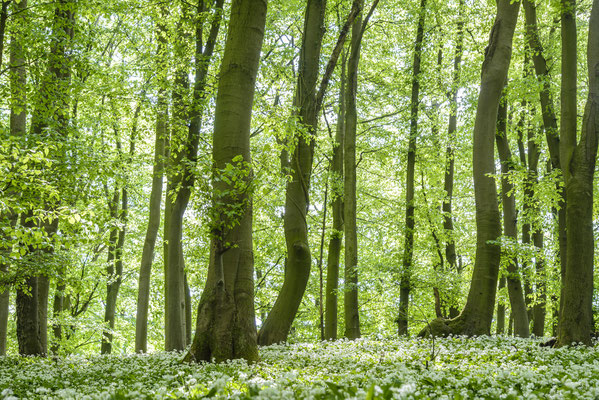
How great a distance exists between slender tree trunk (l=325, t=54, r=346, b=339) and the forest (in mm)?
75

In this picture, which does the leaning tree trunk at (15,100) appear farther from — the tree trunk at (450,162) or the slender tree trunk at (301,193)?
the tree trunk at (450,162)

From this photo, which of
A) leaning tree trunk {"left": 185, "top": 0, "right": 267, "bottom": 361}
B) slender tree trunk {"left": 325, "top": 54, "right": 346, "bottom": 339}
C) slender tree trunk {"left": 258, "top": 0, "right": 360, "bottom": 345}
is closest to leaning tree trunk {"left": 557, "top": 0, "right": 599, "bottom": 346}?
slender tree trunk {"left": 258, "top": 0, "right": 360, "bottom": 345}

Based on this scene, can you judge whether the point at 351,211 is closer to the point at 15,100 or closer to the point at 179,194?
the point at 179,194

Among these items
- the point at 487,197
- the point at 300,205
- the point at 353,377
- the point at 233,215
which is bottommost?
the point at 353,377

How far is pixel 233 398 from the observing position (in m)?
3.66

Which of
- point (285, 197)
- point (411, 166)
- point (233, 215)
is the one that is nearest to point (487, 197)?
point (285, 197)

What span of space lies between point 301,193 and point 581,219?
6.18 metres

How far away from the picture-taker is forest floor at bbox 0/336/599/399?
393cm

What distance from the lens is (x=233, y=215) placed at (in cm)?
776

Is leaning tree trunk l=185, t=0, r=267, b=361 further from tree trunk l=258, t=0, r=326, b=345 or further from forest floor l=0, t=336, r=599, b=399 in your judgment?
tree trunk l=258, t=0, r=326, b=345

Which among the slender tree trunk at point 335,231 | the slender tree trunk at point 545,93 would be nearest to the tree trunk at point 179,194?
the slender tree trunk at point 335,231

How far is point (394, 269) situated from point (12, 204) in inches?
493

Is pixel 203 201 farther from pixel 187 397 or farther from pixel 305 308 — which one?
pixel 305 308

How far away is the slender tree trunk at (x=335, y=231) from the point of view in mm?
15562
